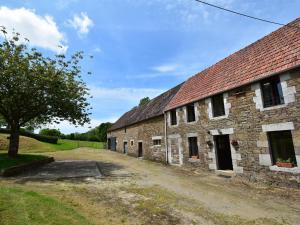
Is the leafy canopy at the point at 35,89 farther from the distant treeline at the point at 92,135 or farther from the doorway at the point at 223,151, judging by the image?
the distant treeline at the point at 92,135

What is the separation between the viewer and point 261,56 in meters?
11.6

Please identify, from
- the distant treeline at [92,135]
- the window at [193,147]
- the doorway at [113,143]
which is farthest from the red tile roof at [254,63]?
the distant treeline at [92,135]

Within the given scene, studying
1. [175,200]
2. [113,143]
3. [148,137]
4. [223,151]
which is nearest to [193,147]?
[223,151]

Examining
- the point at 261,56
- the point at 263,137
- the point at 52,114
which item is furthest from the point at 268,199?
the point at 52,114

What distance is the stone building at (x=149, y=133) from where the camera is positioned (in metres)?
19.2

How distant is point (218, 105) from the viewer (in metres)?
12.9

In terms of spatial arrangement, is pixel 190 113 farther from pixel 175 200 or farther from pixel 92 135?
pixel 92 135

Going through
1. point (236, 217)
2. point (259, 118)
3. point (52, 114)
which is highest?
point (52, 114)

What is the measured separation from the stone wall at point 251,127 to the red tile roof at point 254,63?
49cm

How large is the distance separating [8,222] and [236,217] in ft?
19.0

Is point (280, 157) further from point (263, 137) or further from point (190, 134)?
point (190, 134)

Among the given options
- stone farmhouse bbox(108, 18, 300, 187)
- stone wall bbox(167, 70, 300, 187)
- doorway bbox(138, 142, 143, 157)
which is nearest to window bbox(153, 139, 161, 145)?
stone farmhouse bbox(108, 18, 300, 187)

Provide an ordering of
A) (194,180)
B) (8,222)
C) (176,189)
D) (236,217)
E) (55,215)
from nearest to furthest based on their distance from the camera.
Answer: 1. (8,222)
2. (55,215)
3. (236,217)
4. (176,189)
5. (194,180)

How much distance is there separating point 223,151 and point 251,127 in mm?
3260
